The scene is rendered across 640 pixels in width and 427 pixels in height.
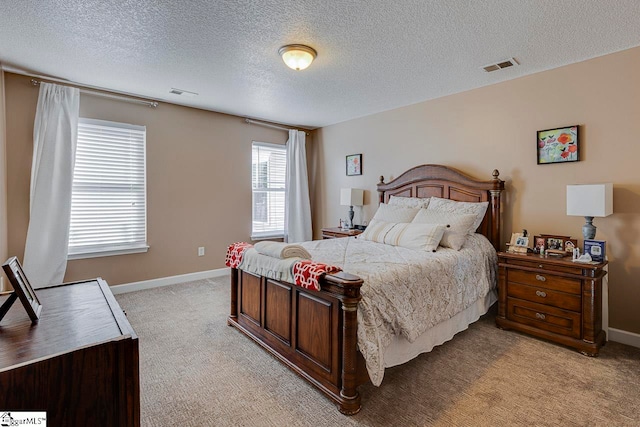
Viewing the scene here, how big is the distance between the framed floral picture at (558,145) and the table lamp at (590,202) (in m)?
0.46

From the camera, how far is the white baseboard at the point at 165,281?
3928mm

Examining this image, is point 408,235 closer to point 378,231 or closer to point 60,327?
point 378,231

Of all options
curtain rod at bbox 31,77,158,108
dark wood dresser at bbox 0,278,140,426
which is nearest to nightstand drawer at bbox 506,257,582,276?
dark wood dresser at bbox 0,278,140,426

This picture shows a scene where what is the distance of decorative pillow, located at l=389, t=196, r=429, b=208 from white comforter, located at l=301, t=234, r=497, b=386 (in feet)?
2.34

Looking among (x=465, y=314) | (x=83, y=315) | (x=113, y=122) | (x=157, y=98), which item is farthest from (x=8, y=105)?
(x=465, y=314)

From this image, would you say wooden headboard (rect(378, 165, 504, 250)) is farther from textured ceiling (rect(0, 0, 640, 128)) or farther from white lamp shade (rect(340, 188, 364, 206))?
textured ceiling (rect(0, 0, 640, 128))

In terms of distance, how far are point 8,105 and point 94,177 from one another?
99cm

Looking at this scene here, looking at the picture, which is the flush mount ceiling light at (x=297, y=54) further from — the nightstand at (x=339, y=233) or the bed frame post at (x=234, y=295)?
the nightstand at (x=339, y=233)

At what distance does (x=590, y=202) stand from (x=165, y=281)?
15.5 ft

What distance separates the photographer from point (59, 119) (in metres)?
3.39

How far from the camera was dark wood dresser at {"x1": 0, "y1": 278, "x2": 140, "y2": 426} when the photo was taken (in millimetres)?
917

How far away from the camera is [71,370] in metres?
0.98

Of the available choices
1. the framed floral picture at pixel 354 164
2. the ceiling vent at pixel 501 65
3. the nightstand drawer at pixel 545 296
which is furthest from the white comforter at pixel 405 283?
the framed floral picture at pixel 354 164

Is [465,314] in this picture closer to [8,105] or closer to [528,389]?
[528,389]
